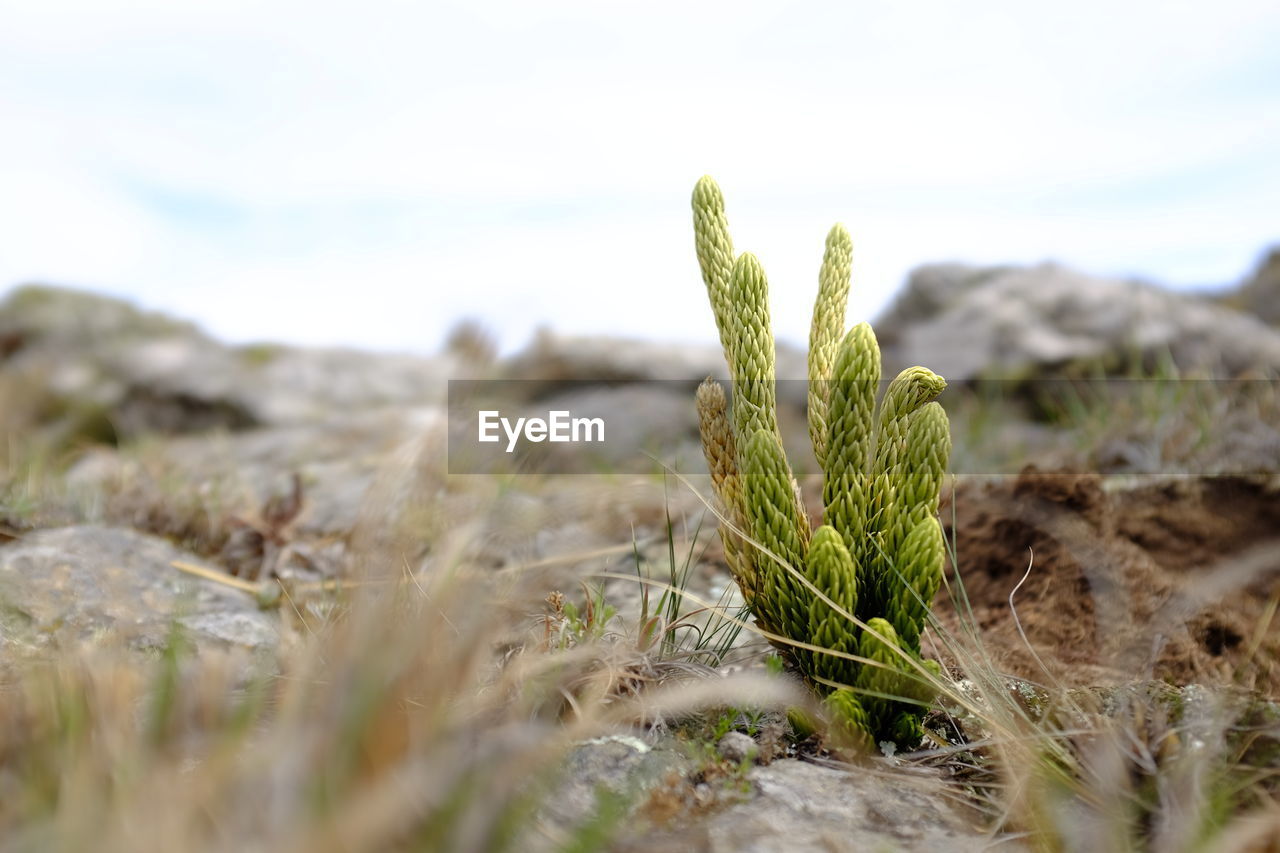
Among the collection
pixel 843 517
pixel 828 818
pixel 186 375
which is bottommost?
pixel 828 818

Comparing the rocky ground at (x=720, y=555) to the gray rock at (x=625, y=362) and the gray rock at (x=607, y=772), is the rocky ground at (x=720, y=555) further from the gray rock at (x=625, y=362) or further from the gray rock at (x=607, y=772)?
the gray rock at (x=625, y=362)

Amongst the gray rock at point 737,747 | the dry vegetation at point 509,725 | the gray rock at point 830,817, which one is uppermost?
the dry vegetation at point 509,725

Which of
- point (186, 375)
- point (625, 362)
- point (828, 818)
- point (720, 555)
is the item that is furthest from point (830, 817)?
point (186, 375)

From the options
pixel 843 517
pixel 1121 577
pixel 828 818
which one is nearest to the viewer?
pixel 828 818

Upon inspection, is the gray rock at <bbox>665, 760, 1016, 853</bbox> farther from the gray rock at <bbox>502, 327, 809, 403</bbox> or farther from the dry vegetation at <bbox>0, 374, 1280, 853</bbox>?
the gray rock at <bbox>502, 327, 809, 403</bbox>

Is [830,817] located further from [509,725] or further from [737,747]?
[509,725]

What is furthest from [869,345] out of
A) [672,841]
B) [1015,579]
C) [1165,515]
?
[1165,515]

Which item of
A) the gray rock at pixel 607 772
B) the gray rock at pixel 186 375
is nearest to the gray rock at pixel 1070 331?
the gray rock at pixel 186 375
